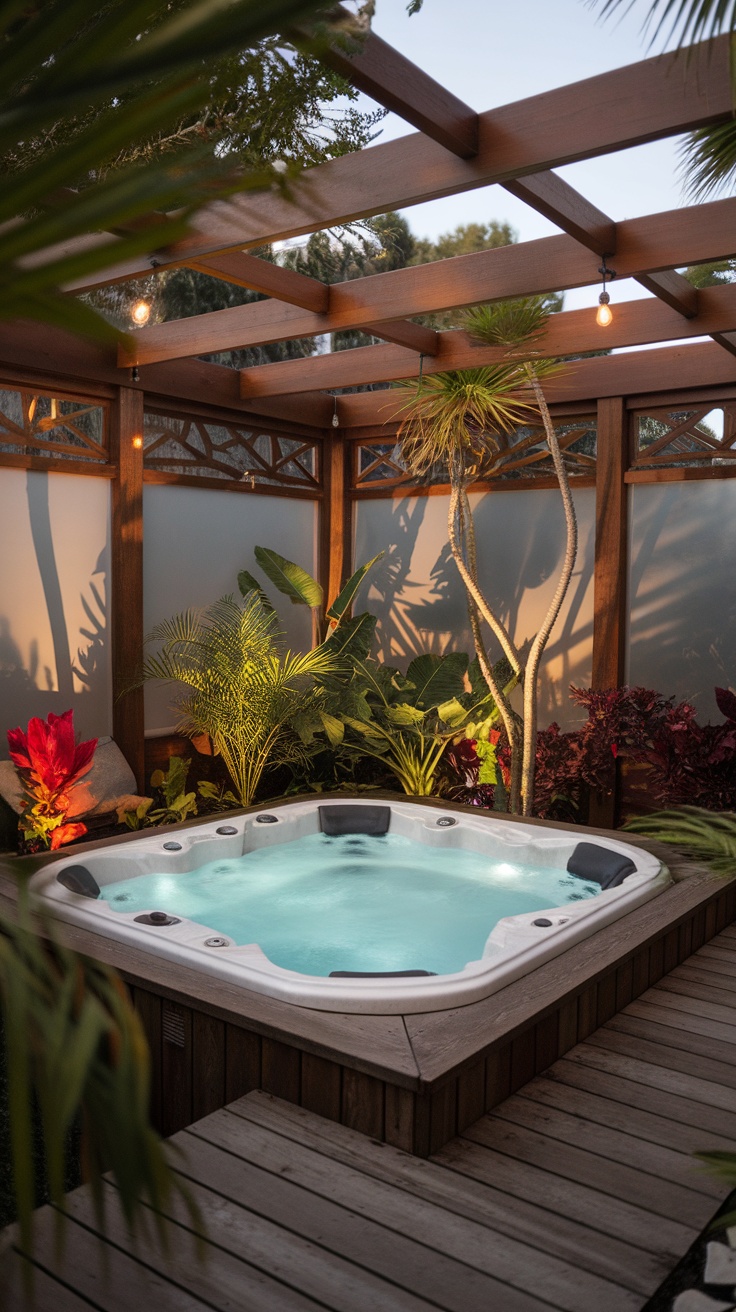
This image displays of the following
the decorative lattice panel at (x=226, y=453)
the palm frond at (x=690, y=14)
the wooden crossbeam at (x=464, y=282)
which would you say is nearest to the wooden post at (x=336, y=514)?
the decorative lattice panel at (x=226, y=453)

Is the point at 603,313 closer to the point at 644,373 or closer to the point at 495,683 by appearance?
the point at 644,373

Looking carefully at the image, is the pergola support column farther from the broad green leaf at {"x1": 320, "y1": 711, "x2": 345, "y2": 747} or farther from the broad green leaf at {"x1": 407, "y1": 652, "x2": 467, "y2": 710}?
the broad green leaf at {"x1": 320, "y1": 711, "x2": 345, "y2": 747}

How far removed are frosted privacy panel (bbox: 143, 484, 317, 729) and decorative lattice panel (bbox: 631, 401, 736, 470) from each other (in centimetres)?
252

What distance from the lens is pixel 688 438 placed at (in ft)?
20.0

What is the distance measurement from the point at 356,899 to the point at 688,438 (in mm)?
3485

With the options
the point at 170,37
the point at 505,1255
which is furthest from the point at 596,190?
the point at 170,37

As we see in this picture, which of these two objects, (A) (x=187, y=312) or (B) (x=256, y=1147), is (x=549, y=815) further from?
(A) (x=187, y=312)

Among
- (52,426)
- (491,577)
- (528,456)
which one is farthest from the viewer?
(491,577)

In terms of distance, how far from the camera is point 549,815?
20.1 feet

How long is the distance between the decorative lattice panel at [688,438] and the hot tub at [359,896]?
258 centimetres

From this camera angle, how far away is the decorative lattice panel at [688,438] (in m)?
5.93

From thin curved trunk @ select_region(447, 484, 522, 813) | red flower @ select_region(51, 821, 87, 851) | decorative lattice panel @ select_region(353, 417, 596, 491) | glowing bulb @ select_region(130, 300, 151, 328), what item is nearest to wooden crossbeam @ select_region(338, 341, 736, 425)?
decorative lattice panel @ select_region(353, 417, 596, 491)

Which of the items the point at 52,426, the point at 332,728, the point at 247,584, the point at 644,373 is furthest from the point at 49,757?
the point at 644,373

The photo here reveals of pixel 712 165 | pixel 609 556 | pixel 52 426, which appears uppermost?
pixel 712 165
